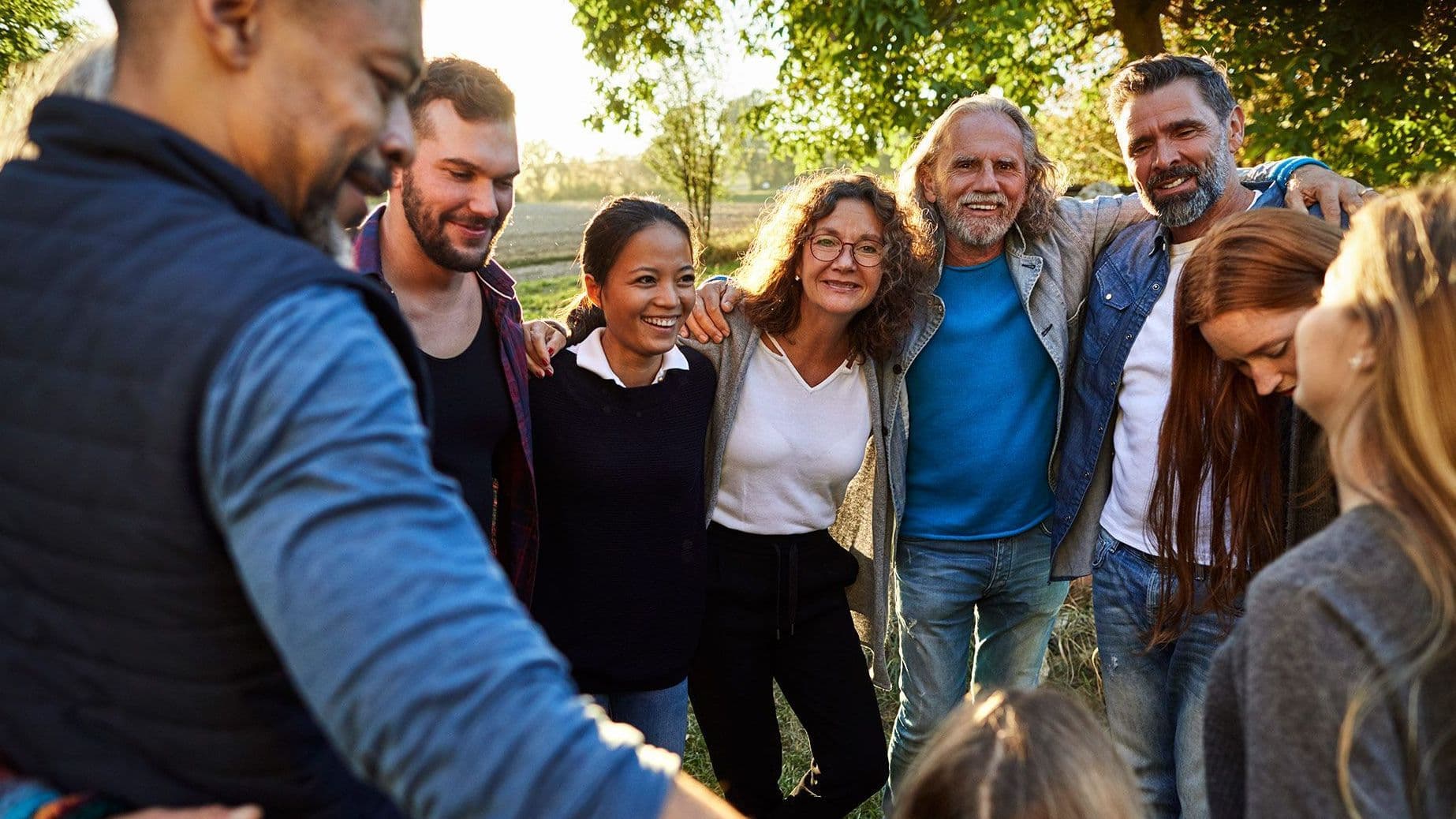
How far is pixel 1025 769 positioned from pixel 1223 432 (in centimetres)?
156

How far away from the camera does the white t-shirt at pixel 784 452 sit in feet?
10.6

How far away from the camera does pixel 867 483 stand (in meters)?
3.55

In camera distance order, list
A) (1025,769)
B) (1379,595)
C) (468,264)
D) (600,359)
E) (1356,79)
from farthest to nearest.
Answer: (1356,79) < (600,359) < (468,264) < (1025,769) < (1379,595)

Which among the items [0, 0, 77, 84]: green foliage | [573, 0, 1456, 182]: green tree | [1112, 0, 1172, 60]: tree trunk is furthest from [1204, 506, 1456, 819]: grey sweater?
[0, 0, 77, 84]: green foliage

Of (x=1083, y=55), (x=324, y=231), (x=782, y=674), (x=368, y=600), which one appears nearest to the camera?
(x=368, y=600)

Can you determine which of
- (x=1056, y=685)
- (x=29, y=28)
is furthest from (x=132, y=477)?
(x=29, y=28)

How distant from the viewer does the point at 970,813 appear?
1.47 metres

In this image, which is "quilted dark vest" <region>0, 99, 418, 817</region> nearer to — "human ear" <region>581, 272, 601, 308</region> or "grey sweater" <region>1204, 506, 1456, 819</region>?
"grey sweater" <region>1204, 506, 1456, 819</region>

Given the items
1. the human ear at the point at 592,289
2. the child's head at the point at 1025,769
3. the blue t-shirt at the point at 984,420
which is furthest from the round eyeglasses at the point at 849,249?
the child's head at the point at 1025,769

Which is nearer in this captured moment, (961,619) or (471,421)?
(471,421)

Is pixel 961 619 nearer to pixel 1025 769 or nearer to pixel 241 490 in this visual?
pixel 1025 769

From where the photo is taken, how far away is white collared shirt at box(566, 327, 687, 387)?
2.99 metres

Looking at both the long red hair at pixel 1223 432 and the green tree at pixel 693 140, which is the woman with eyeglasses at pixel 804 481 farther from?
the green tree at pixel 693 140

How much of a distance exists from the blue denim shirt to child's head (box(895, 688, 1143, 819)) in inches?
31.6
